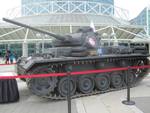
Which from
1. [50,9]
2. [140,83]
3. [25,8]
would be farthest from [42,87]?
[25,8]

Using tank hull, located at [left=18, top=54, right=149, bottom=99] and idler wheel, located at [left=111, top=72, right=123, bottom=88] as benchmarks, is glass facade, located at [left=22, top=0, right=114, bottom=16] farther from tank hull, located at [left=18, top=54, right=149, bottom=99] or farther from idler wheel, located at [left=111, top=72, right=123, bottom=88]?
idler wheel, located at [left=111, top=72, right=123, bottom=88]

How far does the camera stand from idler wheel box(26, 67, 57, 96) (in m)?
8.79

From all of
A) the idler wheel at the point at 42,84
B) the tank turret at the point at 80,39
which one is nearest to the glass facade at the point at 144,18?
the tank turret at the point at 80,39

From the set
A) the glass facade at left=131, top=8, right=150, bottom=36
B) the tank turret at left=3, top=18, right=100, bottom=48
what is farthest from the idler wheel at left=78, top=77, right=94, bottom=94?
the glass facade at left=131, top=8, right=150, bottom=36

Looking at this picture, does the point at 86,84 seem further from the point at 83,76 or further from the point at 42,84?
the point at 42,84

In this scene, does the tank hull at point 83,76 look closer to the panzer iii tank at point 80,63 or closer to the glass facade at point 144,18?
the panzer iii tank at point 80,63

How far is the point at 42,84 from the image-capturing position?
905 centimetres

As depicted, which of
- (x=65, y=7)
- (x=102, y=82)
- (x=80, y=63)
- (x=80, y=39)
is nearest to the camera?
(x=80, y=63)

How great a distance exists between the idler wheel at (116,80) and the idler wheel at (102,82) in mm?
273

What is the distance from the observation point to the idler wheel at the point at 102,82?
33.2 ft

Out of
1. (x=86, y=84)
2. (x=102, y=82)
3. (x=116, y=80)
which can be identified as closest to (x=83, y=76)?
(x=86, y=84)

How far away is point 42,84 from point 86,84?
68.6 inches

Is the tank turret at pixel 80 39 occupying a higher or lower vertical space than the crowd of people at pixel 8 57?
higher

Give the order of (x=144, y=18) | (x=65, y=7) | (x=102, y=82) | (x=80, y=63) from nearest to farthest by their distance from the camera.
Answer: (x=80, y=63) < (x=102, y=82) < (x=65, y=7) < (x=144, y=18)
